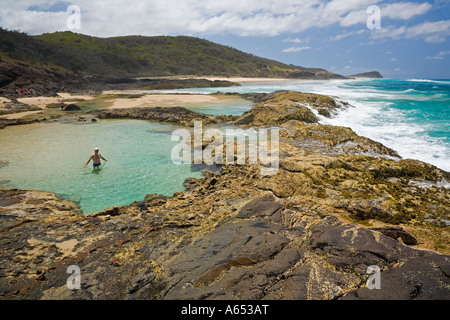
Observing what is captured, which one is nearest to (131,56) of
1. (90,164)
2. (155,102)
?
(155,102)

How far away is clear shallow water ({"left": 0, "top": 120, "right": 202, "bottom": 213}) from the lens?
10000mm

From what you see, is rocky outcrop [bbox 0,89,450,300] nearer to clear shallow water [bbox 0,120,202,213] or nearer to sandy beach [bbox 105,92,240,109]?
clear shallow water [bbox 0,120,202,213]

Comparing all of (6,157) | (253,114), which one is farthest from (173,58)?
(6,157)

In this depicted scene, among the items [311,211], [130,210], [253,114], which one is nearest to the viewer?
[311,211]

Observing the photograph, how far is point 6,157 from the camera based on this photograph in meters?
13.3

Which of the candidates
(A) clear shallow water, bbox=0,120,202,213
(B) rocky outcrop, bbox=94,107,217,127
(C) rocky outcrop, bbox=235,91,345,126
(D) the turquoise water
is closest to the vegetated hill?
(B) rocky outcrop, bbox=94,107,217,127

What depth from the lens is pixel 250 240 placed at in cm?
543

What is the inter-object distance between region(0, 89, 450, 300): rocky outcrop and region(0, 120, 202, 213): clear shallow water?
1156 millimetres

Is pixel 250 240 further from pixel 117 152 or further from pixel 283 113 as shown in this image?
pixel 283 113

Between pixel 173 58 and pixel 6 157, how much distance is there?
111 meters

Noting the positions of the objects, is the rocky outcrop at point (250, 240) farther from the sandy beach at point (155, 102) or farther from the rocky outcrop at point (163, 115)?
the sandy beach at point (155, 102)
